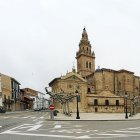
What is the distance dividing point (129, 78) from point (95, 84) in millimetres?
12279

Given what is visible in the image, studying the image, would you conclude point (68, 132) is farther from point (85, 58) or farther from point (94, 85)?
point (85, 58)

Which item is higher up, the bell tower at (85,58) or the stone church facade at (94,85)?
the bell tower at (85,58)

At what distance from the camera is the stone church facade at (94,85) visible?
107812 millimetres

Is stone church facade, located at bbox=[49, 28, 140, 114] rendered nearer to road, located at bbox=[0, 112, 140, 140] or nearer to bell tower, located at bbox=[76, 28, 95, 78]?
bell tower, located at bbox=[76, 28, 95, 78]

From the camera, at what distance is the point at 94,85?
121 m

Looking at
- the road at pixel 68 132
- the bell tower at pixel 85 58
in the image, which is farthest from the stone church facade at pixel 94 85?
the road at pixel 68 132

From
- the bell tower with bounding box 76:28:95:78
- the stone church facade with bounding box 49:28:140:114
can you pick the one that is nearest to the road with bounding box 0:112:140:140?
the stone church facade with bounding box 49:28:140:114

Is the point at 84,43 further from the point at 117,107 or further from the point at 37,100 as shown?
the point at 37,100

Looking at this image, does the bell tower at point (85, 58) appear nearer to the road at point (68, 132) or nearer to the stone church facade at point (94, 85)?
the stone church facade at point (94, 85)

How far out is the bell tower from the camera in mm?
126688

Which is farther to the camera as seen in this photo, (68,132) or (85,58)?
(85,58)

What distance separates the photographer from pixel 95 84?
121 m

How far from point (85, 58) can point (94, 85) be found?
438 inches

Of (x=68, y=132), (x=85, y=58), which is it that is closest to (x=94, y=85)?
(x=85, y=58)
